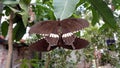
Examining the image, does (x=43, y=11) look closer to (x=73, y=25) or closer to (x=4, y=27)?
(x=4, y=27)

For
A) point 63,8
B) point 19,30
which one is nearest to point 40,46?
point 63,8

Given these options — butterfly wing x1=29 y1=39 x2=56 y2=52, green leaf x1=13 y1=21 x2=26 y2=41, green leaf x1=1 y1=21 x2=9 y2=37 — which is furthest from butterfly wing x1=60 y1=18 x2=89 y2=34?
green leaf x1=1 y1=21 x2=9 y2=37

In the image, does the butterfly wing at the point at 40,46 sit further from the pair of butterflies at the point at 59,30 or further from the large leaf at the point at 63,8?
the large leaf at the point at 63,8

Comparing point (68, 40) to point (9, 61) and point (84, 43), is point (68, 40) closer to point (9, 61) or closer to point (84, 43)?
point (84, 43)

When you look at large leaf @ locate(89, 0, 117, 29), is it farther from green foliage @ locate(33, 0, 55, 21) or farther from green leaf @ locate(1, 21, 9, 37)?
green leaf @ locate(1, 21, 9, 37)

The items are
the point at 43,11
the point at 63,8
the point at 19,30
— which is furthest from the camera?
the point at 43,11

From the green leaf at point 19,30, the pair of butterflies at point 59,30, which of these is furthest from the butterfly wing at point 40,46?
the green leaf at point 19,30
